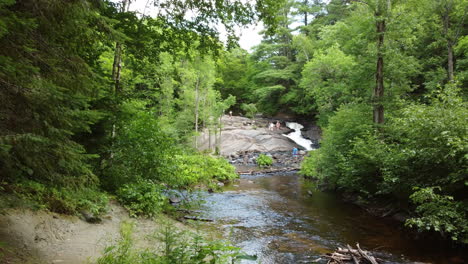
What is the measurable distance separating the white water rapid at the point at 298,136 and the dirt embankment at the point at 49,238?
31109 mm

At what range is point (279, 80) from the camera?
47625 mm

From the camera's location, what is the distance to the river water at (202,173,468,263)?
7305mm

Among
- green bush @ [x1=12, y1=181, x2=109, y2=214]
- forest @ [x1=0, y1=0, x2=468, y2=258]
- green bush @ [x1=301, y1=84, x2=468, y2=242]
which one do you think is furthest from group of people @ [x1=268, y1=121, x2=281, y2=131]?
green bush @ [x1=12, y1=181, x2=109, y2=214]

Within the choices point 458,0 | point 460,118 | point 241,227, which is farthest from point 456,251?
point 458,0

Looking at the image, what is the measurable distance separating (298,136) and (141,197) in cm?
3320

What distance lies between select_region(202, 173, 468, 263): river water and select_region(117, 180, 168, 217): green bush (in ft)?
5.66

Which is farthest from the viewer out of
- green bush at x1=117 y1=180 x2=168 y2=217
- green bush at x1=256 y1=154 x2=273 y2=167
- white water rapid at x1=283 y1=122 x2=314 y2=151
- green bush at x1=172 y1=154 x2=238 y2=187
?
white water rapid at x1=283 y1=122 x2=314 y2=151

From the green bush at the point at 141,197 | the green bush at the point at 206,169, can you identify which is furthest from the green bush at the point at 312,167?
the green bush at the point at 141,197

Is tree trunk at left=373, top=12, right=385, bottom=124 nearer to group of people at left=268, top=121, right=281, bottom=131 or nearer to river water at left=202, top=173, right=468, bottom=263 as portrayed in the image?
river water at left=202, top=173, right=468, bottom=263

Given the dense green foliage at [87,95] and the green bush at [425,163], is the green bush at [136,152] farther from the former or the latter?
the green bush at [425,163]

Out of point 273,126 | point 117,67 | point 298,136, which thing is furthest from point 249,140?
point 117,67

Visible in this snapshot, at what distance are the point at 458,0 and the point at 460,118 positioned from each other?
14290 mm

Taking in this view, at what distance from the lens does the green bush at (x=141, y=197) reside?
7.69 meters

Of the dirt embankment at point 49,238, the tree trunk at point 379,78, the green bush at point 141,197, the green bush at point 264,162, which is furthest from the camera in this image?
the green bush at point 264,162
